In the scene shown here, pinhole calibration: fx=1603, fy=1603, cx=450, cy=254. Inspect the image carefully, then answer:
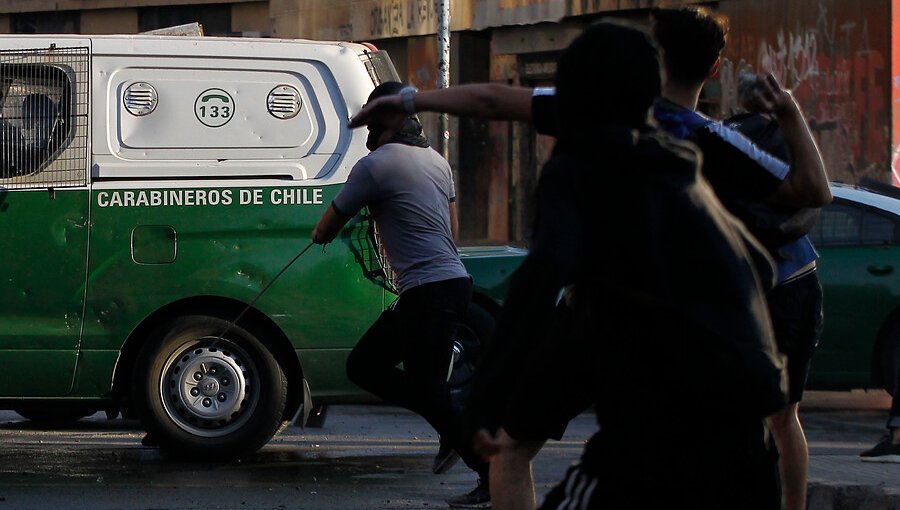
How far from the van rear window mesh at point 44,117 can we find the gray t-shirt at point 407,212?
200cm

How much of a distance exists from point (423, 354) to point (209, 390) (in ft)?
6.35

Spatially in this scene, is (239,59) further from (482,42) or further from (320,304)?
(482,42)

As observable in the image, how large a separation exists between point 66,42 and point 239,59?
0.83 meters

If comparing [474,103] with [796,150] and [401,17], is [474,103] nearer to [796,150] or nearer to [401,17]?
[796,150]

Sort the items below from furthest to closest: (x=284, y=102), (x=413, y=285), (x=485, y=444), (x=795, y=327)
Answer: (x=284, y=102) → (x=413, y=285) → (x=795, y=327) → (x=485, y=444)

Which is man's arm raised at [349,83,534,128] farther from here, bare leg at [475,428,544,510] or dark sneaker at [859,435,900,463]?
dark sneaker at [859,435,900,463]

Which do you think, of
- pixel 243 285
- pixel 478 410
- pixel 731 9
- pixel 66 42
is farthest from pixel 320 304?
pixel 731 9

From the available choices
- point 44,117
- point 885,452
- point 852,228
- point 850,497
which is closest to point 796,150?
point 850,497

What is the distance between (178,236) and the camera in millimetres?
7656

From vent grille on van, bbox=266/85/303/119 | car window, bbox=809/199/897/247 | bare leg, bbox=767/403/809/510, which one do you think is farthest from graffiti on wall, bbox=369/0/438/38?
bare leg, bbox=767/403/809/510

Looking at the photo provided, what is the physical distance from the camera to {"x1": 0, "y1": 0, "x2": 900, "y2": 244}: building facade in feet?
56.8

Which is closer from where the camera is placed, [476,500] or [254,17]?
[476,500]

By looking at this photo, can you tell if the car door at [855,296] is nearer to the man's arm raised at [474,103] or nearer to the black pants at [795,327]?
the black pants at [795,327]

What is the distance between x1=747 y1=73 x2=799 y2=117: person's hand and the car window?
20.1 ft
